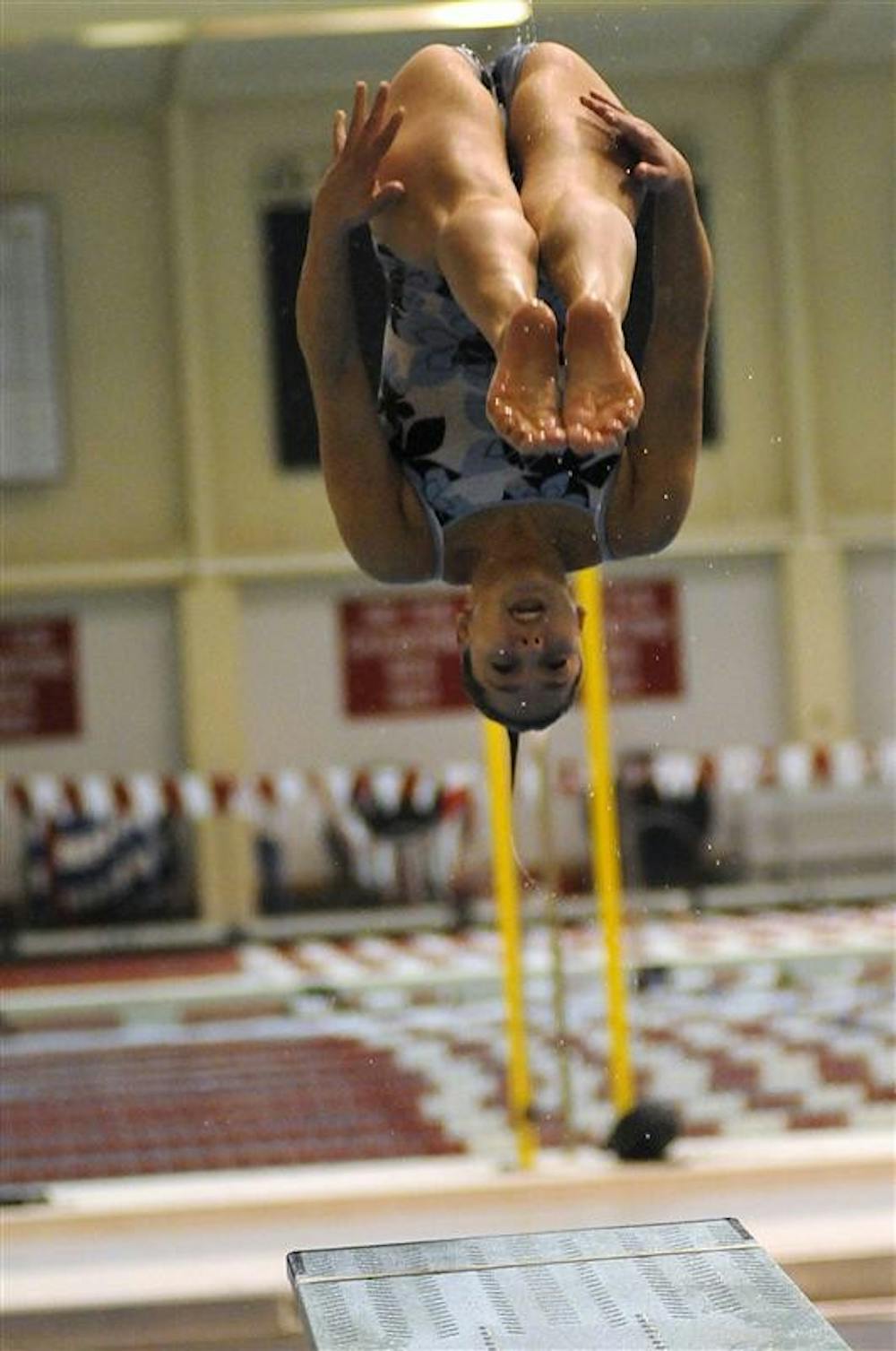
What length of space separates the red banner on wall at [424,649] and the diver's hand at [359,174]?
1037mm

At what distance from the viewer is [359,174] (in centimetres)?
305

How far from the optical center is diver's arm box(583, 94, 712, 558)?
3.11 m

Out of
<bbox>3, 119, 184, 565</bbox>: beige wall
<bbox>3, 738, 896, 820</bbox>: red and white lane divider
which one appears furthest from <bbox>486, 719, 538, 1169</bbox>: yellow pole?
<bbox>3, 738, 896, 820</bbox>: red and white lane divider

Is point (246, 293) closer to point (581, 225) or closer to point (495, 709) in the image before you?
point (495, 709)

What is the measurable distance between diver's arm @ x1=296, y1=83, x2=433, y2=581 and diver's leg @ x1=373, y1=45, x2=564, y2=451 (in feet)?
0.28

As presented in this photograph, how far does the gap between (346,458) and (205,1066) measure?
4.45m

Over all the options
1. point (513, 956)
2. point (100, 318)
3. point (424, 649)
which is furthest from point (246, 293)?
point (513, 956)

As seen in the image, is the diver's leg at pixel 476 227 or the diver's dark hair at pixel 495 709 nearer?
the diver's leg at pixel 476 227

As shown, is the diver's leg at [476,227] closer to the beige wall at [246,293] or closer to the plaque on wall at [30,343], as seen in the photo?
the beige wall at [246,293]

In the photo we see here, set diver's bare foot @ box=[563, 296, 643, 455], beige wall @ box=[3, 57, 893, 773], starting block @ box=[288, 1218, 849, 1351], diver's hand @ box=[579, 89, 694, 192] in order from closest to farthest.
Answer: diver's bare foot @ box=[563, 296, 643, 455] < starting block @ box=[288, 1218, 849, 1351] < diver's hand @ box=[579, 89, 694, 192] < beige wall @ box=[3, 57, 893, 773]

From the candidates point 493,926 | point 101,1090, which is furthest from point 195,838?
point 101,1090

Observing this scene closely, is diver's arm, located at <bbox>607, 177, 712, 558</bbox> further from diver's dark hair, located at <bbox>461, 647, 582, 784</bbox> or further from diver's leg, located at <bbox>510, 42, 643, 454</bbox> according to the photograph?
diver's dark hair, located at <bbox>461, 647, 582, 784</bbox>

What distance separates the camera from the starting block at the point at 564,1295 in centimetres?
297

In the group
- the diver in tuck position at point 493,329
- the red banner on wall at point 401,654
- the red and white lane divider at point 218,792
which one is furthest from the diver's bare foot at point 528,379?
the red and white lane divider at point 218,792
